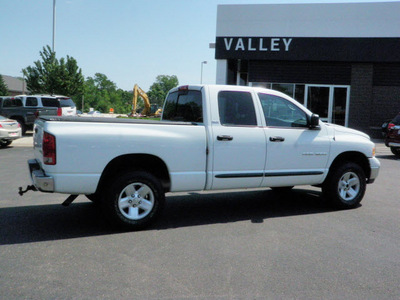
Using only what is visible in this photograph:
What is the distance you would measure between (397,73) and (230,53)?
9.34 metres

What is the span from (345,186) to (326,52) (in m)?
17.6

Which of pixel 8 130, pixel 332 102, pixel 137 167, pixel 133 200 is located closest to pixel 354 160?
pixel 137 167

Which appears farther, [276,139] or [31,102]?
[31,102]

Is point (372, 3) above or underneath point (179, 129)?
above

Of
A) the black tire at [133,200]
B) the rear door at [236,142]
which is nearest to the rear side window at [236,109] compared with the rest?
the rear door at [236,142]

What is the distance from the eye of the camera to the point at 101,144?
193 inches

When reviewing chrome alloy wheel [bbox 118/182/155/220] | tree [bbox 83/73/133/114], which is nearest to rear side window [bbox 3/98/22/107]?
chrome alloy wheel [bbox 118/182/155/220]

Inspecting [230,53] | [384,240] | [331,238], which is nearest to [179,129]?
[331,238]

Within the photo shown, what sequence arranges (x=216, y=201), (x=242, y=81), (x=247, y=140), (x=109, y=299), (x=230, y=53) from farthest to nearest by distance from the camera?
(x=242, y=81)
(x=230, y=53)
(x=216, y=201)
(x=247, y=140)
(x=109, y=299)

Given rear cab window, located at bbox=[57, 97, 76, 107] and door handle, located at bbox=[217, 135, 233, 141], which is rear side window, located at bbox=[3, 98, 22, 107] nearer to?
rear cab window, located at bbox=[57, 97, 76, 107]

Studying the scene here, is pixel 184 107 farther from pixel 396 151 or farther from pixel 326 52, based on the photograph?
pixel 326 52

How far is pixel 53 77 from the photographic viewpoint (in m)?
33.0

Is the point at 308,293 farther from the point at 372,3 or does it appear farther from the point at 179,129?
the point at 372,3

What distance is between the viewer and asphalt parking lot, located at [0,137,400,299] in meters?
3.54
